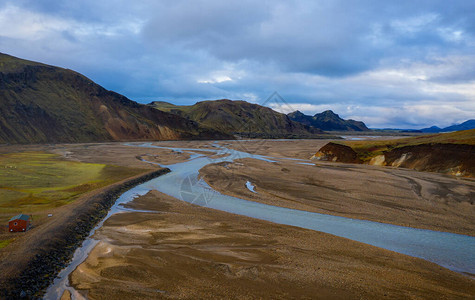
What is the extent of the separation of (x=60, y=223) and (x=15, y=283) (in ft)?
21.5

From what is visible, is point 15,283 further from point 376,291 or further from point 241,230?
point 376,291

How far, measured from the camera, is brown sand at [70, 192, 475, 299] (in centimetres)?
1070

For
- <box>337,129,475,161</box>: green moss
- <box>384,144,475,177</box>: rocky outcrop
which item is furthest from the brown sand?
<box>337,129,475,161</box>: green moss

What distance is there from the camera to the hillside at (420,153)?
3806cm

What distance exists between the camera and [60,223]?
16797mm

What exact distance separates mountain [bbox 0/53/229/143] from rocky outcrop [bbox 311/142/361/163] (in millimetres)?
86738

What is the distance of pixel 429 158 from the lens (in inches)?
1657

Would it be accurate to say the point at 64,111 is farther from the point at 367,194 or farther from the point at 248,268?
the point at 248,268

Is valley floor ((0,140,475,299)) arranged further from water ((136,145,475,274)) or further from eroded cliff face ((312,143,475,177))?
eroded cliff face ((312,143,475,177))

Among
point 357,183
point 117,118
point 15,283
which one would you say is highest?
point 117,118

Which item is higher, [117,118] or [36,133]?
[117,118]

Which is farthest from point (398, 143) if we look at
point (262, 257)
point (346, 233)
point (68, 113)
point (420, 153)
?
point (68, 113)

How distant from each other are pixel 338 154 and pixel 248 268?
46.7 metres

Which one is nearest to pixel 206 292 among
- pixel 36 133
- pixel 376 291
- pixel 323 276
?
pixel 323 276
